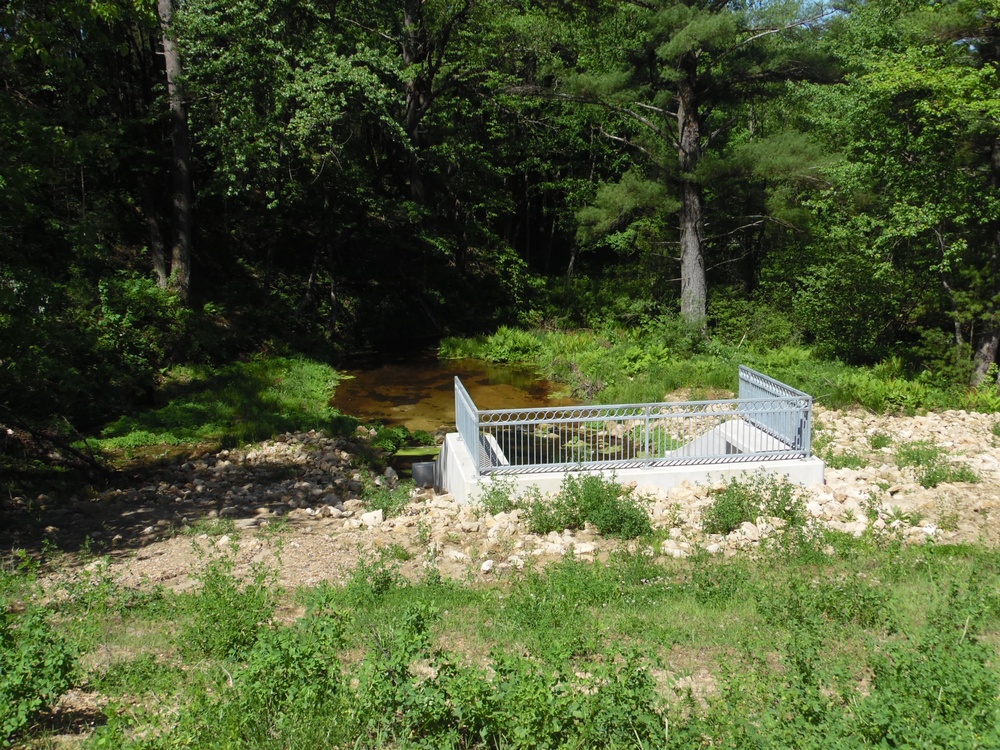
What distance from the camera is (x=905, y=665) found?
5648mm

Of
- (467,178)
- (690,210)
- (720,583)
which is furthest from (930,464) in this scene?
(467,178)

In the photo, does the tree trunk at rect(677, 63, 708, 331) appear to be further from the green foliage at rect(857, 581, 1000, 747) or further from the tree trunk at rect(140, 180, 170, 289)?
the green foliage at rect(857, 581, 1000, 747)

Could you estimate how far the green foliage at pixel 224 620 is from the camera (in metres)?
6.38

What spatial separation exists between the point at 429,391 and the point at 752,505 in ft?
39.6

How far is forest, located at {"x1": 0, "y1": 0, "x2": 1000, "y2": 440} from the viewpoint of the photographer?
15.7 meters

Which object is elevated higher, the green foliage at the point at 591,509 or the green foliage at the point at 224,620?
the green foliage at the point at 224,620

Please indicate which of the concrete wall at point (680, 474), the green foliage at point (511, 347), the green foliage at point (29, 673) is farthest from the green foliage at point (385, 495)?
the green foliage at point (511, 347)

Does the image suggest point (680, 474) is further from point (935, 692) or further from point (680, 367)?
point (680, 367)

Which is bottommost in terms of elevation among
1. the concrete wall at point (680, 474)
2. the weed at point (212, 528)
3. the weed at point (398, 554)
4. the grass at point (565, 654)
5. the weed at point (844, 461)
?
the weed at point (212, 528)

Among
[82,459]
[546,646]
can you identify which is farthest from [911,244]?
[82,459]

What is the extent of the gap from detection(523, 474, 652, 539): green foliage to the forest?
7.19 m

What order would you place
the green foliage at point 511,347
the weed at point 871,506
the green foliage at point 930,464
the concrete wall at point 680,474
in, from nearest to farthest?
the weed at point 871,506 < the concrete wall at point 680,474 < the green foliage at point 930,464 < the green foliage at point 511,347

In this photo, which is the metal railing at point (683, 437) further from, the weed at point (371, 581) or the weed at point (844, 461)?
the weed at point (371, 581)

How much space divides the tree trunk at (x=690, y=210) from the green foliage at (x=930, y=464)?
10.2 m
